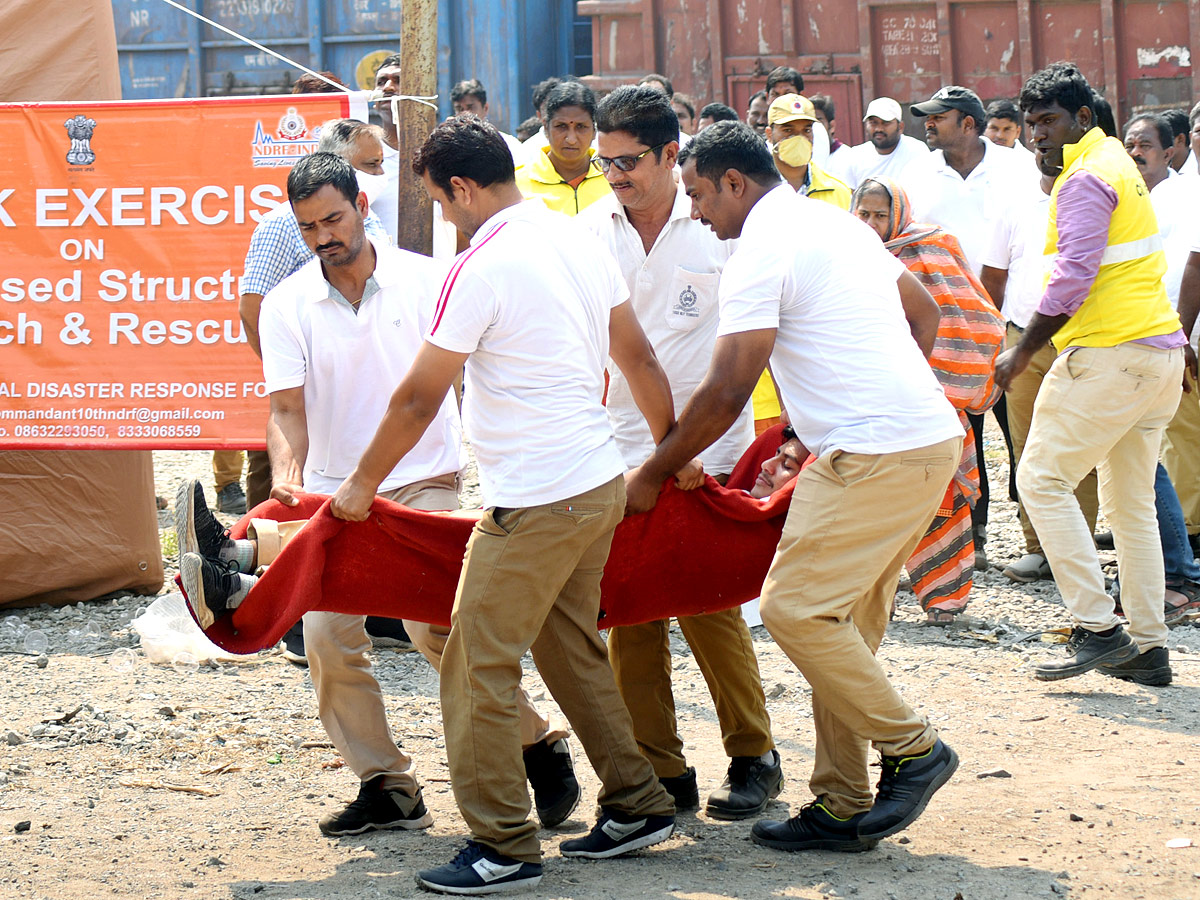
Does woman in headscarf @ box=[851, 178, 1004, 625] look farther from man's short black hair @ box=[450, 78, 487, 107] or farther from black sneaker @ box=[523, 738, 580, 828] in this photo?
man's short black hair @ box=[450, 78, 487, 107]

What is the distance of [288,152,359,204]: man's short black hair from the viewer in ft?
13.7

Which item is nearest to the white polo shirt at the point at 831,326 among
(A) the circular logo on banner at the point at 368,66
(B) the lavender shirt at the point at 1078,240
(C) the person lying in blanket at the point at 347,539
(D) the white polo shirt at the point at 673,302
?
(C) the person lying in blanket at the point at 347,539

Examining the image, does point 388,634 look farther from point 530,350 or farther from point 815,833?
point 530,350

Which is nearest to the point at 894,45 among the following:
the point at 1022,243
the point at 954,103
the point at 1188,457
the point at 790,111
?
the point at 790,111

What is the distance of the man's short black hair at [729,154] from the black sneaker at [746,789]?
69.8 inches

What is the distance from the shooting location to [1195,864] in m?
3.86

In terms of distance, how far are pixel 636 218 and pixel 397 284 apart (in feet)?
2.49

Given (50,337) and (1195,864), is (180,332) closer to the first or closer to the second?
(50,337)

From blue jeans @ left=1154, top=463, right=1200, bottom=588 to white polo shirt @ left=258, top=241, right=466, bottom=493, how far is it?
3.53m

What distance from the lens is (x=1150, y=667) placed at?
18.2 feet

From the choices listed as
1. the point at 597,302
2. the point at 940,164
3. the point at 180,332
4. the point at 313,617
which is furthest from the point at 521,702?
the point at 940,164

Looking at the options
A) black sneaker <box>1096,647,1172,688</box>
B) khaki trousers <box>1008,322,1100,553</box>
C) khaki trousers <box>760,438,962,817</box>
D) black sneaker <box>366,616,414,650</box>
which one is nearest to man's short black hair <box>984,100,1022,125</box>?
khaki trousers <box>1008,322,1100,553</box>

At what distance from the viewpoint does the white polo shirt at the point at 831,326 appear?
146 inches

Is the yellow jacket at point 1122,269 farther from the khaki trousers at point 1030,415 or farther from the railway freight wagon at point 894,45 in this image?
the railway freight wagon at point 894,45
